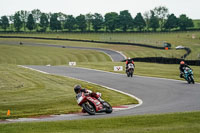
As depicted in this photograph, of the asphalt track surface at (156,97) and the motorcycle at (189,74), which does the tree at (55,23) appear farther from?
the motorcycle at (189,74)

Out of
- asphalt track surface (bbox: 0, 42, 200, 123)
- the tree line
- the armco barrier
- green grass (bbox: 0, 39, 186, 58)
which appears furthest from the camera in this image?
the tree line

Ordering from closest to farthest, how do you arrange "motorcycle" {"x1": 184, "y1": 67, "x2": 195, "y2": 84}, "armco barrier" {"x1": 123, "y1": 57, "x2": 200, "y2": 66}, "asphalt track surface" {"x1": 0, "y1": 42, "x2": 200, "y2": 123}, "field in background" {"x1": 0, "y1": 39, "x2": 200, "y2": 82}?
"asphalt track surface" {"x1": 0, "y1": 42, "x2": 200, "y2": 123} → "motorcycle" {"x1": 184, "y1": 67, "x2": 195, "y2": 84} → "armco barrier" {"x1": 123, "y1": 57, "x2": 200, "y2": 66} → "field in background" {"x1": 0, "y1": 39, "x2": 200, "y2": 82}

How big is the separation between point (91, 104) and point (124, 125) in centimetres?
354

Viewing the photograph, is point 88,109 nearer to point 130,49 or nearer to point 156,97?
point 156,97

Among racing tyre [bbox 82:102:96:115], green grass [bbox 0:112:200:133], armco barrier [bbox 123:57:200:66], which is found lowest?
armco barrier [bbox 123:57:200:66]

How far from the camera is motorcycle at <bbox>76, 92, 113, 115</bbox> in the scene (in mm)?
14172

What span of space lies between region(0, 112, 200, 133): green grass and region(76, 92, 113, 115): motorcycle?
2.26 m

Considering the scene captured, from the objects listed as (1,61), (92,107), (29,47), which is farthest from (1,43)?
(92,107)

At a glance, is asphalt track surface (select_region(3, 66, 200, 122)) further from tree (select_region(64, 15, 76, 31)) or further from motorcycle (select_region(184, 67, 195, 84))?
tree (select_region(64, 15, 76, 31))

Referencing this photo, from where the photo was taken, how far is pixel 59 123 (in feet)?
38.0

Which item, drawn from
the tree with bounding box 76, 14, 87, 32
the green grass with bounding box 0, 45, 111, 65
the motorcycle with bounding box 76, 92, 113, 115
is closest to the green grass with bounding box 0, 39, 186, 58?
the green grass with bounding box 0, 45, 111, 65

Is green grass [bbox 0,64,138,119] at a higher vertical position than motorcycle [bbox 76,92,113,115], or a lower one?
lower

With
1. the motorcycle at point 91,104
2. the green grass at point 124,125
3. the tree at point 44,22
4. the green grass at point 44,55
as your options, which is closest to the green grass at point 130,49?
the green grass at point 44,55

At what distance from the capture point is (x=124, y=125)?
1098 centimetres
